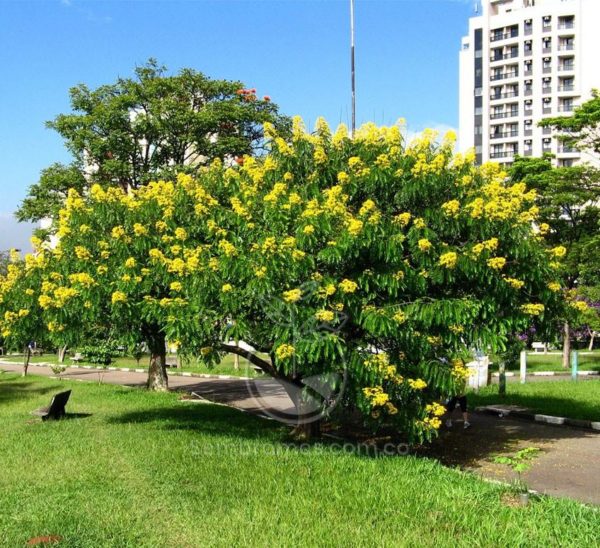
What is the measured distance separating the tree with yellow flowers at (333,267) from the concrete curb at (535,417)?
427cm

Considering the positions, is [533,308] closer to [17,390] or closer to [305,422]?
[305,422]

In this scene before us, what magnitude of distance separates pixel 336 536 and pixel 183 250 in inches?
185

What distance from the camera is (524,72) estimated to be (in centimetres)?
6700

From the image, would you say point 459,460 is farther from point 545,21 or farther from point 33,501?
point 545,21

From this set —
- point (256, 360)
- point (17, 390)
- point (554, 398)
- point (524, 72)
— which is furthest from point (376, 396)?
point (524, 72)

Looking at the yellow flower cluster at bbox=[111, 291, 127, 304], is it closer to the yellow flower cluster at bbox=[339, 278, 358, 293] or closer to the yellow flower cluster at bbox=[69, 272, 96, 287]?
the yellow flower cluster at bbox=[69, 272, 96, 287]

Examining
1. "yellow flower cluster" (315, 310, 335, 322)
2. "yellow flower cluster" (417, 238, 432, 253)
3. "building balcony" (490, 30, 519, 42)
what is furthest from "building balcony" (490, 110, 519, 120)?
"yellow flower cluster" (315, 310, 335, 322)

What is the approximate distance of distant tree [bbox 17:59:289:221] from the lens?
19.5 metres

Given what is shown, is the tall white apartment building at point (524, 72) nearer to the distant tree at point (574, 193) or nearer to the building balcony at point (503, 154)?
the building balcony at point (503, 154)

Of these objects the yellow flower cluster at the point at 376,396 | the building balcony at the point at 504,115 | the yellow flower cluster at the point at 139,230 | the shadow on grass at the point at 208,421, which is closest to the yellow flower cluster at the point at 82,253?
the yellow flower cluster at the point at 139,230

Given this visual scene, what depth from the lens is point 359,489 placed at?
24.5 ft

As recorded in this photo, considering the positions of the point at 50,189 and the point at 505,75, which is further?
the point at 505,75

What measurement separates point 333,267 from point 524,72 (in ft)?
212

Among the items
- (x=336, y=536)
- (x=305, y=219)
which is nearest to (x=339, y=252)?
(x=305, y=219)
